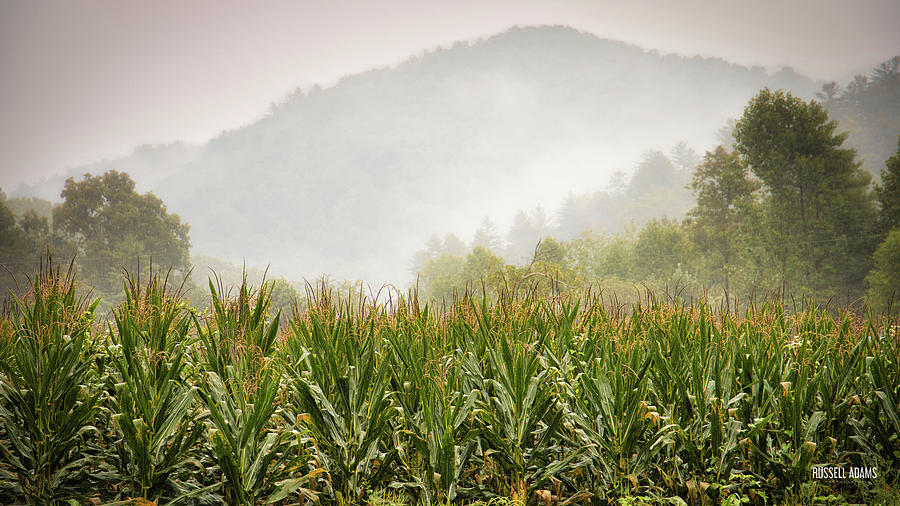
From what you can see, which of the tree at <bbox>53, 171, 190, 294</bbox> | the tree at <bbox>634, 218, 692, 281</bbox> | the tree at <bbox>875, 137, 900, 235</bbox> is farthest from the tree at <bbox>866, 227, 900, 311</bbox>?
the tree at <bbox>53, 171, 190, 294</bbox>

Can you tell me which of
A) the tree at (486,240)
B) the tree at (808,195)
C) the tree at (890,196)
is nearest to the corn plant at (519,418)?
the tree at (808,195)

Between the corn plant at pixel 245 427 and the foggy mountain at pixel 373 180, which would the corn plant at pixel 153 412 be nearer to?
the corn plant at pixel 245 427

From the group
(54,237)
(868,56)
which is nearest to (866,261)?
(54,237)

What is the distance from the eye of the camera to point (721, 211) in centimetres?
3947

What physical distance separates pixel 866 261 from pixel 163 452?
37.7 m

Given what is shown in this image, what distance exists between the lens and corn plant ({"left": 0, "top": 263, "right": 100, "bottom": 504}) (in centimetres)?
284

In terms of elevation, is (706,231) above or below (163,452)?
above

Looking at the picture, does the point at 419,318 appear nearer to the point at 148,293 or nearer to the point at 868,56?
the point at 148,293

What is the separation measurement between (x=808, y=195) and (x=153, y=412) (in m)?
38.2

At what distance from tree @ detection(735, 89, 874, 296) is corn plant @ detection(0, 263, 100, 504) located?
34321 millimetres

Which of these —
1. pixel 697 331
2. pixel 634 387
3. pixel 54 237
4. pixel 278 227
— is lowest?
pixel 634 387

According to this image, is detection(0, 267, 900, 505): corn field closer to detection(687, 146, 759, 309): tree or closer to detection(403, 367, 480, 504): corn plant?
detection(403, 367, 480, 504): corn plant

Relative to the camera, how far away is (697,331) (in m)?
4.23

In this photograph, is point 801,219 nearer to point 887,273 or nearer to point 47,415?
point 887,273
